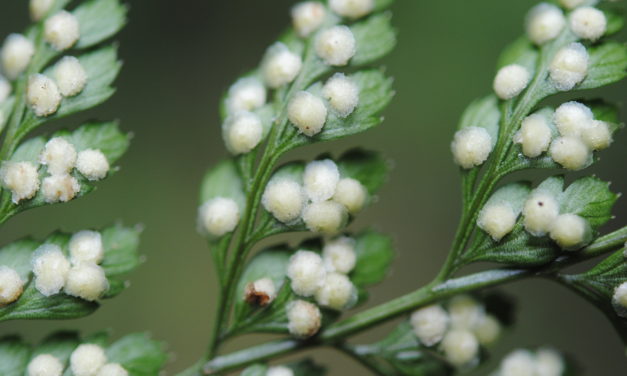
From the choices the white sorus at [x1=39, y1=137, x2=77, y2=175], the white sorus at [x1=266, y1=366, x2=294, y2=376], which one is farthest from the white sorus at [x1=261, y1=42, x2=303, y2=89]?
the white sorus at [x1=266, y1=366, x2=294, y2=376]

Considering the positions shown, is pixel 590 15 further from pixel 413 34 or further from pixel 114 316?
pixel 114 316

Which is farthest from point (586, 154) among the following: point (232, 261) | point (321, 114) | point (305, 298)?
point (232, 261)

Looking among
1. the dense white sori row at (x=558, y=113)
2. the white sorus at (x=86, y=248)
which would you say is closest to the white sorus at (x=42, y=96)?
the white sorus at (x=86, y=248)

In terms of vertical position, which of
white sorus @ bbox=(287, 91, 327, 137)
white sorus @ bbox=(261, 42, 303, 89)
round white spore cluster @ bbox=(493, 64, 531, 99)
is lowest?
round white spore cluster @ bbox=(493, 64, 531, 99)

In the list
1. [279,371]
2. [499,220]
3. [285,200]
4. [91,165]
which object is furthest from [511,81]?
[91,165]

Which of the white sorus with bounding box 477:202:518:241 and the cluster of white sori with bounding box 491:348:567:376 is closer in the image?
the white sorus with bounding box 477:202:518:241

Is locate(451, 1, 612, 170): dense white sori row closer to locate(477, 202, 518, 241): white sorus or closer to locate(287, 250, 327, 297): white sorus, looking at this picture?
locate(477, 202, 518, 241): white sorus
